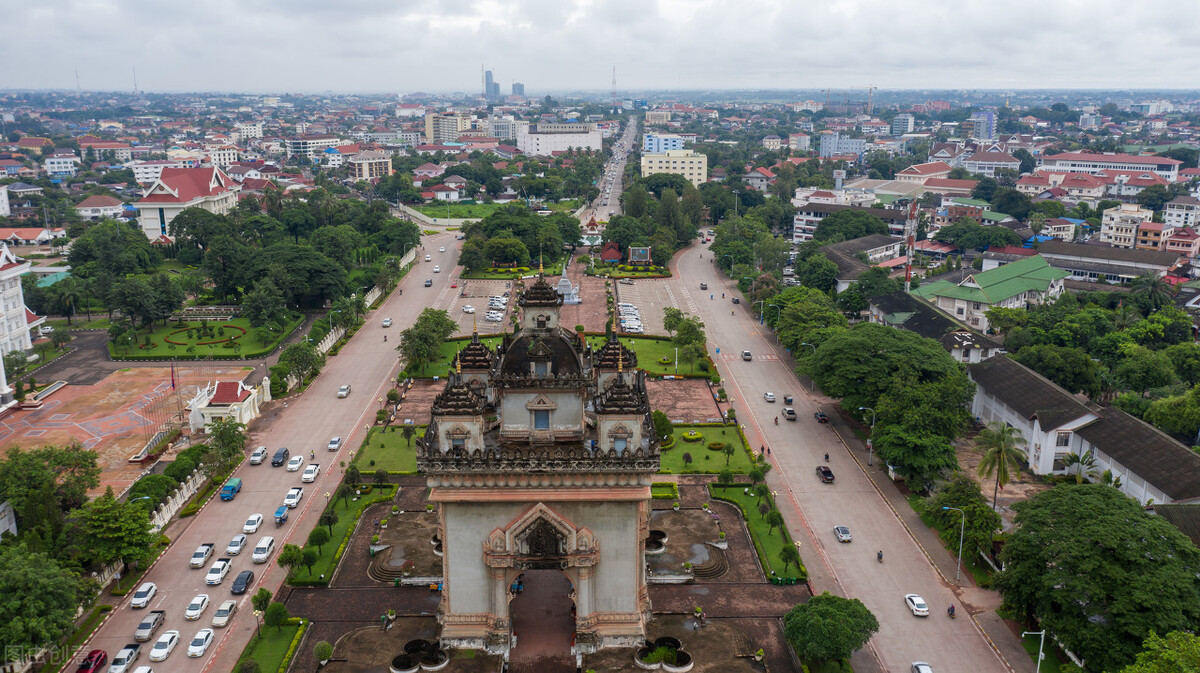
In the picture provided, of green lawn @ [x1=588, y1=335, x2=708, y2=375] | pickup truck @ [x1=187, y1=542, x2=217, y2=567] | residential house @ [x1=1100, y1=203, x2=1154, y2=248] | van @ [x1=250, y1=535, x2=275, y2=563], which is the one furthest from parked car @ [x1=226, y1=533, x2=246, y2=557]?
residential house @ [x1=1100, y1=203, x2=1154, y2=248]

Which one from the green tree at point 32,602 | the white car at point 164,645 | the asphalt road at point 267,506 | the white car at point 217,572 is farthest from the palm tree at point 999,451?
the green tree at point 32,602

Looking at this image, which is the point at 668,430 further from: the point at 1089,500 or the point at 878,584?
the point at 1089,500

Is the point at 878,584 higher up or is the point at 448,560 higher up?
the point at 448,560

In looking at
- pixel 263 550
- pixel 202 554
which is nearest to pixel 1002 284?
pixel 263 550

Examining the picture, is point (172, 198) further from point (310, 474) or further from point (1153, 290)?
point (1153, 290)

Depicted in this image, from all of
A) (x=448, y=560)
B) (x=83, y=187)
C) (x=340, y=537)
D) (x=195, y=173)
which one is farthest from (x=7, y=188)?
(x=448, y=560)

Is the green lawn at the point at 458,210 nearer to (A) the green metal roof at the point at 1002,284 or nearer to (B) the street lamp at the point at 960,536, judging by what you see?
(A) the green metal roof at the point at 1002,284
